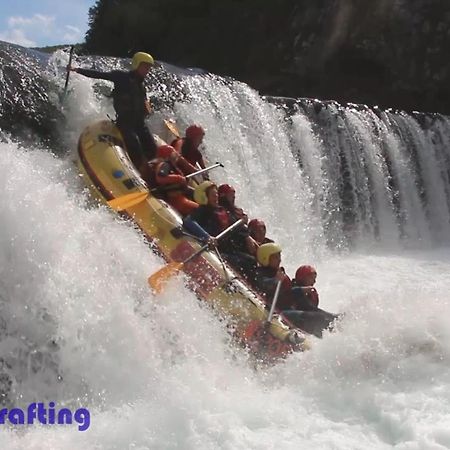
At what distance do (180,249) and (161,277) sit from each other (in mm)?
580

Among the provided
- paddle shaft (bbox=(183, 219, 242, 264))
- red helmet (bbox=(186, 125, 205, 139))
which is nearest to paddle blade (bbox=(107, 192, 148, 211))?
paddle shaft (bbox=(183, 219, 242, 264))

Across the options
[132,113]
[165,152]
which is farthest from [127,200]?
[132,113]

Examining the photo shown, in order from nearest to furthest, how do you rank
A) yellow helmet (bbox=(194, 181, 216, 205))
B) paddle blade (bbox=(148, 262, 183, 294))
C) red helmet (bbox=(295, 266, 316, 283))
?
paddle blade (bbox=(148, 262, 183, 294))
red helmet (bbox=(295, 266, 316, 283))
yellow helmet (bbox=(194, 181, 216, 205))

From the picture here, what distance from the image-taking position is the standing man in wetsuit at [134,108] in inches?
290

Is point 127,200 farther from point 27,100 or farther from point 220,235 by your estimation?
point 27,100

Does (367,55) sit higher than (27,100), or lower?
higher

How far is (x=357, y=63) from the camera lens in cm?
1827

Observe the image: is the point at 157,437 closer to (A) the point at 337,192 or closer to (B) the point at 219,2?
(A) the point at 337,192

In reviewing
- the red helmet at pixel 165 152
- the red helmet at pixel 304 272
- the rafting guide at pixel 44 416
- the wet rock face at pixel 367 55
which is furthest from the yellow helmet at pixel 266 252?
the wet rock face at pixel 367 55

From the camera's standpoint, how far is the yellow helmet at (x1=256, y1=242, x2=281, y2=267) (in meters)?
6.02

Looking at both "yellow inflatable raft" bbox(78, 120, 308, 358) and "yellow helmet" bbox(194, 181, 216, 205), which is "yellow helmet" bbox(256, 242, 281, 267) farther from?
"yellow helmet" bbox(194, 181, 216, 205)

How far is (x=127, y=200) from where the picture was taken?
6.36m

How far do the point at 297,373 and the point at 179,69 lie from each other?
19.8ft

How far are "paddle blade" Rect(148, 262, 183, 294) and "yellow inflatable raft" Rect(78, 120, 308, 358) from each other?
0.20 metres
